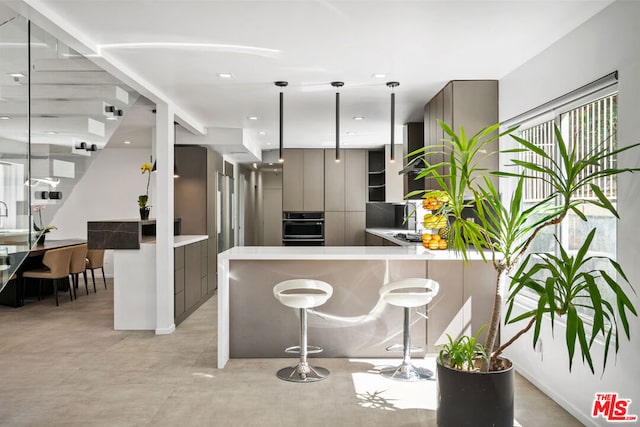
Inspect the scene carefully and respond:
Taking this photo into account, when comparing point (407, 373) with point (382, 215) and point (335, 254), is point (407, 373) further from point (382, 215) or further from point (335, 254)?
point (382, 215)

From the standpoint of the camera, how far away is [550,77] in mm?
→ 3518

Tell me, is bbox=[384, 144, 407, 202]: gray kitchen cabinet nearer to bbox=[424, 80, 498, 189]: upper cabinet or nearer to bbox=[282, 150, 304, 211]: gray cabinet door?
bbox=[282, 150, 304, 211]: gray cabinet door

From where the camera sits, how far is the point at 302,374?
371cm

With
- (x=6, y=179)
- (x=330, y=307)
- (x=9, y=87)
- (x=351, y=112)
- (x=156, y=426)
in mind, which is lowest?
(x=156, y=426)

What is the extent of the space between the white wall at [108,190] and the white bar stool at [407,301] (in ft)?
21.2

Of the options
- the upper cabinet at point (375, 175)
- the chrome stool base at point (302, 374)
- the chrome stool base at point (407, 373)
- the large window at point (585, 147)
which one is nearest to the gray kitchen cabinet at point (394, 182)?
the upper cabinet at point (375, 175)

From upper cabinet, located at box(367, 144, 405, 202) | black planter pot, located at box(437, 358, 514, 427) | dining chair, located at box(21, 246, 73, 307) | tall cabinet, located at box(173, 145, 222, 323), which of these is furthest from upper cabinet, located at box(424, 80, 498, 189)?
dining chair, located at box(21, 246, 73, 307)

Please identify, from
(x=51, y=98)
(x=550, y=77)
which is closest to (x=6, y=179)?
(x=51, y=98)

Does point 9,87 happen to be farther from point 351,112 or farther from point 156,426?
point 351,112

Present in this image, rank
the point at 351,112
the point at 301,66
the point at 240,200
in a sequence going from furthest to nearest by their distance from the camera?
the point at 240,200
the point at 351,112
the point at 301,66

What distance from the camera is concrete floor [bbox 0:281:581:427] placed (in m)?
3.01

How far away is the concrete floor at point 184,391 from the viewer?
118 inches

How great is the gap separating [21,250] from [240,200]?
23.0 feet

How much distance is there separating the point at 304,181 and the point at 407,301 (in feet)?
18.1
